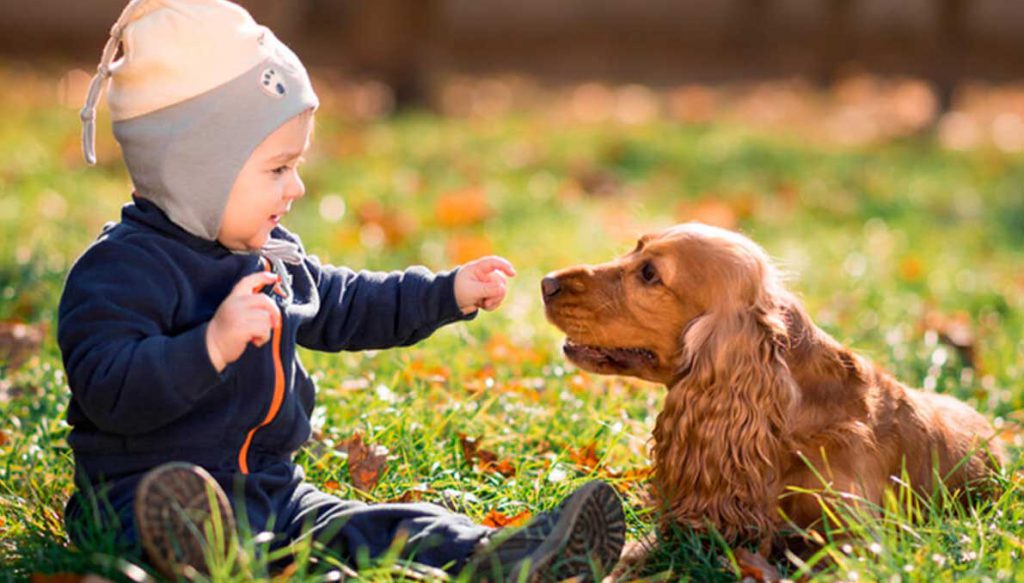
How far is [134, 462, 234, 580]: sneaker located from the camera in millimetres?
2455

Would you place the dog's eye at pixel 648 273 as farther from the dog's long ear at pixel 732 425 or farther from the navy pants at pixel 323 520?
the navy pants at pixel 323 520

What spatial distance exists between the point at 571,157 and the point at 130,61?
703cm

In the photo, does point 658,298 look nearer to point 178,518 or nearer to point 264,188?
point 264,188

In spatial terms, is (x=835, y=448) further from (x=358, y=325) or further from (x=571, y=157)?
(x=571, y=157)

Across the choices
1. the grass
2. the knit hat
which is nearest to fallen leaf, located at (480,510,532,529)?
the grass

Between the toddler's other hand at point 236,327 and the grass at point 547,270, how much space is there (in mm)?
437

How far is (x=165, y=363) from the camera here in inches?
101

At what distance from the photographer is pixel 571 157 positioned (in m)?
9.63

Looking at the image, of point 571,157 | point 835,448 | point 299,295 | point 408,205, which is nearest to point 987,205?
point 571,157

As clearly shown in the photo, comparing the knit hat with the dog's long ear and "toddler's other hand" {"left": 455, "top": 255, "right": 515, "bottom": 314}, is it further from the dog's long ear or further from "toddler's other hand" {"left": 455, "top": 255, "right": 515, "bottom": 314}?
the dog's long ear

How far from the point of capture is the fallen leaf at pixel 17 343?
170 inches

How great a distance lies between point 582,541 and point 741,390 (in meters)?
0.70

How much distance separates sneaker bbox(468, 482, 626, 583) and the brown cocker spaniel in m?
0.48

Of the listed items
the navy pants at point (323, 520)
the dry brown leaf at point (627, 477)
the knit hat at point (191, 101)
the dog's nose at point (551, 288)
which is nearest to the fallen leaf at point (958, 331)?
the dry brown leaf at point (627, 477)
